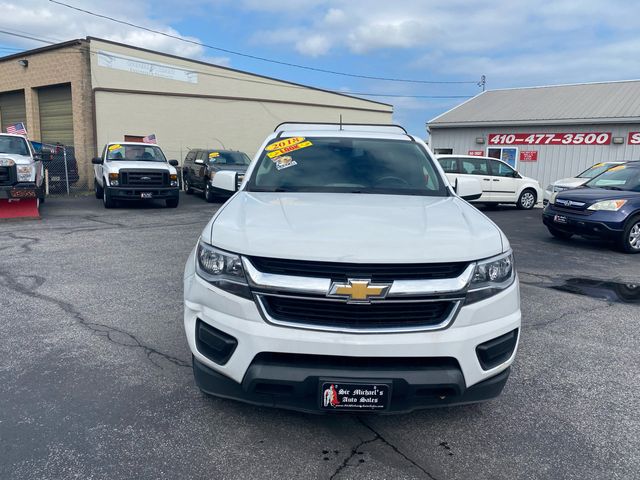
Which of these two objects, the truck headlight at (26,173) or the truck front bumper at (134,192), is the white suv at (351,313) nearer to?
the truck headlight at (26,173)

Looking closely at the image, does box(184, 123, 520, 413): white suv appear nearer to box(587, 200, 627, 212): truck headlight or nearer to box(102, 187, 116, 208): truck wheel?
box(587, 200, 627, 212): truck headlight

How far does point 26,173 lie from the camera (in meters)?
11.8

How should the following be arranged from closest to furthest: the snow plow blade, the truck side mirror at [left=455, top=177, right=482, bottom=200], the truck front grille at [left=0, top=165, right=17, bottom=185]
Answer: the truck side mirror at [left=455, top=177, right=482, bottom=200]
the truck front grille at [left=0, top=165, right=17, bottom=185]
the snow plow blade

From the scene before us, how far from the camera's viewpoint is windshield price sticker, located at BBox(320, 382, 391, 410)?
8.20 ft

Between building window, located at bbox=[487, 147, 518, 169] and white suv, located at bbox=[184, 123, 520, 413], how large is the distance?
19.7 meters

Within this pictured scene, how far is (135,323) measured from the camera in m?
4.84

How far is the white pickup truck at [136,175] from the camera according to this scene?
14.1m

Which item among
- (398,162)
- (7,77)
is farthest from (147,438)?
(7,77)

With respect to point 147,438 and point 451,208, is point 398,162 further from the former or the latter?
point 147,438

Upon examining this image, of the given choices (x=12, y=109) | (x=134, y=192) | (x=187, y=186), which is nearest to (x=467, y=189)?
(x=134, y=192)

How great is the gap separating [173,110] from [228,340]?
2301cm

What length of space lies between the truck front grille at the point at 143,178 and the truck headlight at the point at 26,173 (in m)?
→ 2.53

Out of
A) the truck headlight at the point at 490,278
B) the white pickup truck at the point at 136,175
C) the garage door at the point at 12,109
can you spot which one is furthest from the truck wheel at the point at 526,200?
the garage door at the point at 12,109

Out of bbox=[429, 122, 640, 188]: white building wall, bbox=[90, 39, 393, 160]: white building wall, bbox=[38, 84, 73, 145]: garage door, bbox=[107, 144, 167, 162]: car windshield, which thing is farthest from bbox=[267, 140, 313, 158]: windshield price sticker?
bbox=[38, 84, 73, 145]: garage door
